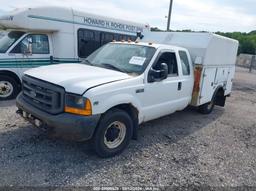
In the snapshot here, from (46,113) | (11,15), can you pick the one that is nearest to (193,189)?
(46,113)

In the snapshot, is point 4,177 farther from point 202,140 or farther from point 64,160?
point 202,140

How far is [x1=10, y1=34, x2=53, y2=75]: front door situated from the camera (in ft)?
23.1

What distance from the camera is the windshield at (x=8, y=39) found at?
6.83 meters

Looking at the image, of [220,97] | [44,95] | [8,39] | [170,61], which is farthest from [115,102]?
[220,97]

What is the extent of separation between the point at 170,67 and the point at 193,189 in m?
2.56

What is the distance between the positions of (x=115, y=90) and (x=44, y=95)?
43.3 inches

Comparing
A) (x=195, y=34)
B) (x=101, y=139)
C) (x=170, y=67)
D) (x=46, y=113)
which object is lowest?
(x=101, y=139)

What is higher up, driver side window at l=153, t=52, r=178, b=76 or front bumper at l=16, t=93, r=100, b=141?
driver side window at l=153, t=52, r=178, b=76

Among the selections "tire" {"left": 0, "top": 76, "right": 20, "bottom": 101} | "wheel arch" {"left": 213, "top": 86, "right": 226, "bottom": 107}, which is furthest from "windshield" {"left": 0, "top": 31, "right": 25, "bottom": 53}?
"wheel arch" {"left": 213, "top": 86, "right": 226, "bottom": 107}

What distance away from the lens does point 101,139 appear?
379 centimetres

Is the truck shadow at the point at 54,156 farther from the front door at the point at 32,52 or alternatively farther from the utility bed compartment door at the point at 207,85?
the front door at the point at 32,52

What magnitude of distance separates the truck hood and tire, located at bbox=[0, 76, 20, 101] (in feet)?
10.6

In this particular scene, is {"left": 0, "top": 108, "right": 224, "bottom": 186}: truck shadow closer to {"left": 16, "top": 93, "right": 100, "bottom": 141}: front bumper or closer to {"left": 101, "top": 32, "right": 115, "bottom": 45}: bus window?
{"left": 16, "top": 93, "right": 100, "bottom": 141}: front bumper

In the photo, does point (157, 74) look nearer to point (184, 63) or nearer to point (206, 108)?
point (184, 63)
